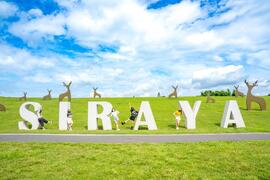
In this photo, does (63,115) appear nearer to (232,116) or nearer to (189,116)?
(189,116)

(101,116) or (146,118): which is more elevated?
(101,116)

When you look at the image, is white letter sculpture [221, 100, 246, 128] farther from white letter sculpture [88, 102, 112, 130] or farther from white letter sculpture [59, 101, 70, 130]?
white letter sculpture [59, 101, 70, 130]

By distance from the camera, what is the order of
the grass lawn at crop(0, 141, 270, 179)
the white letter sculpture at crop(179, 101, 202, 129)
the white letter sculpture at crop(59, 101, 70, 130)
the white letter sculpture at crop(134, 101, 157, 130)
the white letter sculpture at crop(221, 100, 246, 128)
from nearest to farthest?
the grass lawn at crop(0, 141, 270, 179) < the white letter sculpture at crop(134, 101, 157, 130) < the white letter sculpture at crop(59, 101, 70, 130) < the white letter sculpture at crop(179, 101, 202, 129) < the white letter sculpture at crop(221, 100, 246, 128)

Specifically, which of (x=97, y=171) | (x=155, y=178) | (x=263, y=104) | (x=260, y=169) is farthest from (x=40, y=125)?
(x=263, y=104)

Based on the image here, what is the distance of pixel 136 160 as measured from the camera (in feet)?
30.9

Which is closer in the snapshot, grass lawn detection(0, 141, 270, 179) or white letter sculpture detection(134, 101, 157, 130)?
grass lawn detection(0, 141, 270, 179)

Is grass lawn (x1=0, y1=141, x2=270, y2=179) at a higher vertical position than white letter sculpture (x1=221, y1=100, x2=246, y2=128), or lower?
lower

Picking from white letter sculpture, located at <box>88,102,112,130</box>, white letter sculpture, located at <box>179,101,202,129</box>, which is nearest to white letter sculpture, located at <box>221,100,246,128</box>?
white letter sculpture, located at <box>179,101,202,129</box>

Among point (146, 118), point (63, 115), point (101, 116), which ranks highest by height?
point (63, 115)

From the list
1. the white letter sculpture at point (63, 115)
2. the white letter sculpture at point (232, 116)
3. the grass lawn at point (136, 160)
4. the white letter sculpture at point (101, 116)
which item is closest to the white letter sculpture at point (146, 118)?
the white letter sculpture at point (101, 116)

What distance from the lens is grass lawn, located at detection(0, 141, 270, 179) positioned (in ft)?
26.5

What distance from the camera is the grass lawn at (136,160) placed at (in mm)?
8078

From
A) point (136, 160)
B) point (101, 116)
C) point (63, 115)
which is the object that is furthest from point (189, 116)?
point (136, 160)

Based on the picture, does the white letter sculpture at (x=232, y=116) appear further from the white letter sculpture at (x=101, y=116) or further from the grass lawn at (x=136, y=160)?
the white letter sculpture at (x=101, y=116)
